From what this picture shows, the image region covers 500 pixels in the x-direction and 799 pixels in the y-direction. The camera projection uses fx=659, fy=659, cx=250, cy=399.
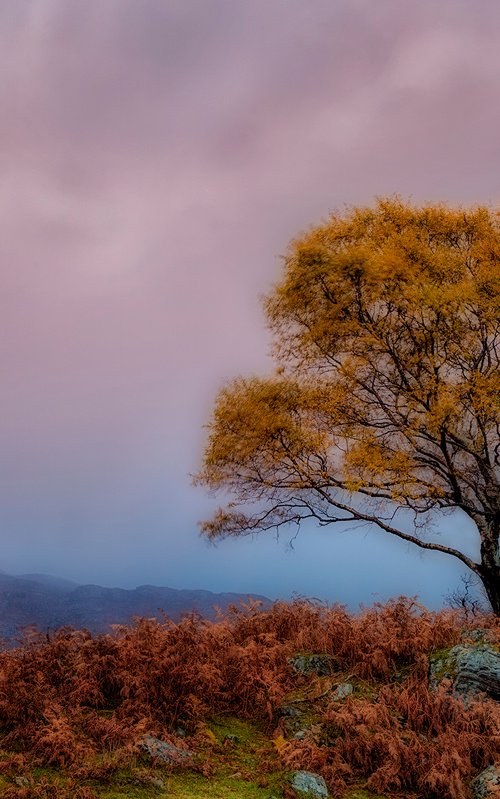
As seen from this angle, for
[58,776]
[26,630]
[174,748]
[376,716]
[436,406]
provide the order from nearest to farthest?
[58,776] → [174,748] → [376,716] → [26,630] → [436,406]

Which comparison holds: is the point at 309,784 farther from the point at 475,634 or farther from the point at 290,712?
the point at 475,634

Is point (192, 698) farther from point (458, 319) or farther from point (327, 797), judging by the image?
point (458, 319)

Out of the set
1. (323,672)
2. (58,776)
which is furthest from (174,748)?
(323,672)

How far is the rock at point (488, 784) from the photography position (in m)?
7.83

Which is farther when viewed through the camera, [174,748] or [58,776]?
[174,748]

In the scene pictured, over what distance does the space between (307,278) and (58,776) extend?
14461 mm

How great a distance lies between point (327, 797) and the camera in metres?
7.95

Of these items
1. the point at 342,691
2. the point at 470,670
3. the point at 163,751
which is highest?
the point at 470,670

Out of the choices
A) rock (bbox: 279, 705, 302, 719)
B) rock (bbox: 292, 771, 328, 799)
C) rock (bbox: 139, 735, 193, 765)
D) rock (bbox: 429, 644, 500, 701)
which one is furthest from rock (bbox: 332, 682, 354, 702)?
rock (bbox: 139, 735, 193, 765)

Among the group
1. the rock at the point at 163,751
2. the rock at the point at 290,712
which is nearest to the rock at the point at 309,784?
the rock at the point at 163,751

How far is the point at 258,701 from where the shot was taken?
1038 centimetres

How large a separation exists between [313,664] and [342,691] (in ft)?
3.55

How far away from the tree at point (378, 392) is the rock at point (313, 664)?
24.9ft

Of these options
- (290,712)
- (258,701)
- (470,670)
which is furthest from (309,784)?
(470,670)
